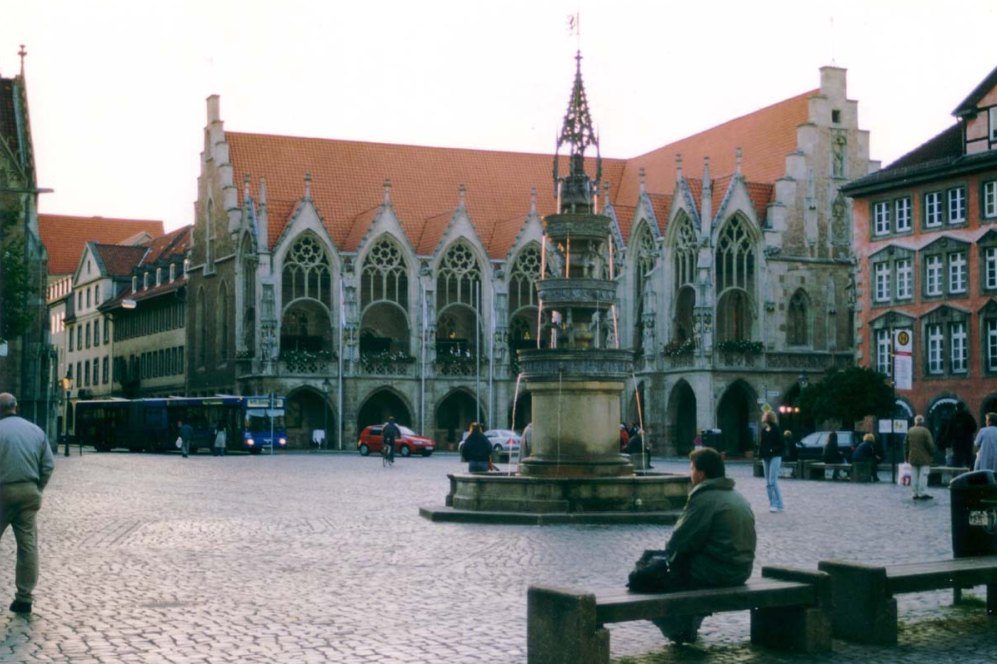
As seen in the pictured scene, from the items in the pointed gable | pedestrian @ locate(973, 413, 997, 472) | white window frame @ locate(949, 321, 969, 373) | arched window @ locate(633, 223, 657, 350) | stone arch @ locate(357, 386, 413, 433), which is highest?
the pointed gable

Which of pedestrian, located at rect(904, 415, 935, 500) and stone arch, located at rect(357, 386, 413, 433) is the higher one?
stone arch, located at rect(357, 386, 413, 433)

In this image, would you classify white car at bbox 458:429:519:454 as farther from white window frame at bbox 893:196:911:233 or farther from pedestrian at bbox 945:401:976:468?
pedestrian at bbox 945:401:976:468

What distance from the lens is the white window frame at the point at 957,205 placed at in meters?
51.5

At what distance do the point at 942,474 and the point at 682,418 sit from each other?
116 ft

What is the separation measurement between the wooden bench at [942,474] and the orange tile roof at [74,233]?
3791 inches

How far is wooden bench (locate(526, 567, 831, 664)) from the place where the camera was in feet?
28.2

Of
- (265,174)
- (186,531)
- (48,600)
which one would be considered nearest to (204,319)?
(265,174)

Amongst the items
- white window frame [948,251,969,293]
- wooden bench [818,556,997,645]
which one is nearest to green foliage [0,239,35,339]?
white window frame [948,251,969,293]

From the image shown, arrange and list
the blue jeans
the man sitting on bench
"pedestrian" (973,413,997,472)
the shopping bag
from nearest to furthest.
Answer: the man sitting on bench < "pedestrian" (973,413,997,472) < the blue jeans < the shopping bag

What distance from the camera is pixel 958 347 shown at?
5200 centimetres

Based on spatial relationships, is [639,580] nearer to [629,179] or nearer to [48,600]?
[48,600]

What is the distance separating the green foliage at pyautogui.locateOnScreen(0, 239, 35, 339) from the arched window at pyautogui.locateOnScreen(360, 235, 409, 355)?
75.1 feet

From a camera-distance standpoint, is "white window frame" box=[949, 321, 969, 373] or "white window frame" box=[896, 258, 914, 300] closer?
"white window frame" box=[949, 321, 969, 373]

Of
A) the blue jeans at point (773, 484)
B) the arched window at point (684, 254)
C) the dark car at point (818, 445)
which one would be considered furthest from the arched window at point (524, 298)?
the blue jeans at point (773, 484)
